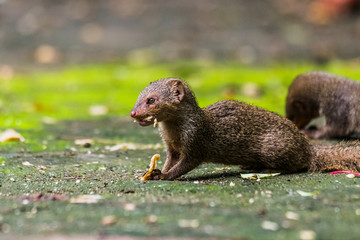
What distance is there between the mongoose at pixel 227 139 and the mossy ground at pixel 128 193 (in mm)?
183

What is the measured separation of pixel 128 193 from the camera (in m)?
4.48

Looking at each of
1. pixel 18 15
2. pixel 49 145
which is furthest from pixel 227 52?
pixel 49 145

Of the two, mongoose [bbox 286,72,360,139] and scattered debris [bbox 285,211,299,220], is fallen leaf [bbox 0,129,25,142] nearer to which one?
mongoose [bbox 286,72,360,139]

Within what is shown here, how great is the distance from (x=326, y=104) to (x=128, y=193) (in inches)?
158

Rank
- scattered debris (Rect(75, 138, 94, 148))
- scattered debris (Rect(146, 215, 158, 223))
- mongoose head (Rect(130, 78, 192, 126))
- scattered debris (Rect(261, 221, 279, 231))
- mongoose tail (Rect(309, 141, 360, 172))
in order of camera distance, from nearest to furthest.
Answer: scattered debris (Rect(261, 221, 279, 231))
scattered debris (Rect(146, 215, 158, 223))
mongoose head (Rect(130, 78, 192, 126))
mongoose tail (Rect(309, 141, 360, 172))
scattered debris (Rect(75, 138, 94, 148))

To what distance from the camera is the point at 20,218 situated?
373cm

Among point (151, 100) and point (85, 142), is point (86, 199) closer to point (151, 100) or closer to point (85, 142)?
point (151, 100)

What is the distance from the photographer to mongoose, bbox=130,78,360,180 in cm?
521

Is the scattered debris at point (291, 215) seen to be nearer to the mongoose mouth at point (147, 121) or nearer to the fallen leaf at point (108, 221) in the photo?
the fallen leaf at point (108, 221)

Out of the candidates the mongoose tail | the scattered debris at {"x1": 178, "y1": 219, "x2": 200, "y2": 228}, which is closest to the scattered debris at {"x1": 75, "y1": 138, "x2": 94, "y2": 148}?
the mongoose tail

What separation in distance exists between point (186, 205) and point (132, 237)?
0.79 m

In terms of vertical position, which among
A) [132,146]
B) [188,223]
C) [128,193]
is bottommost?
[188,223]

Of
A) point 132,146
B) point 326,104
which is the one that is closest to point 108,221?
point 132,146

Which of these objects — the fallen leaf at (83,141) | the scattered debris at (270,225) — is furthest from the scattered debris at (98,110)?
the scattered debris at (270,225)
